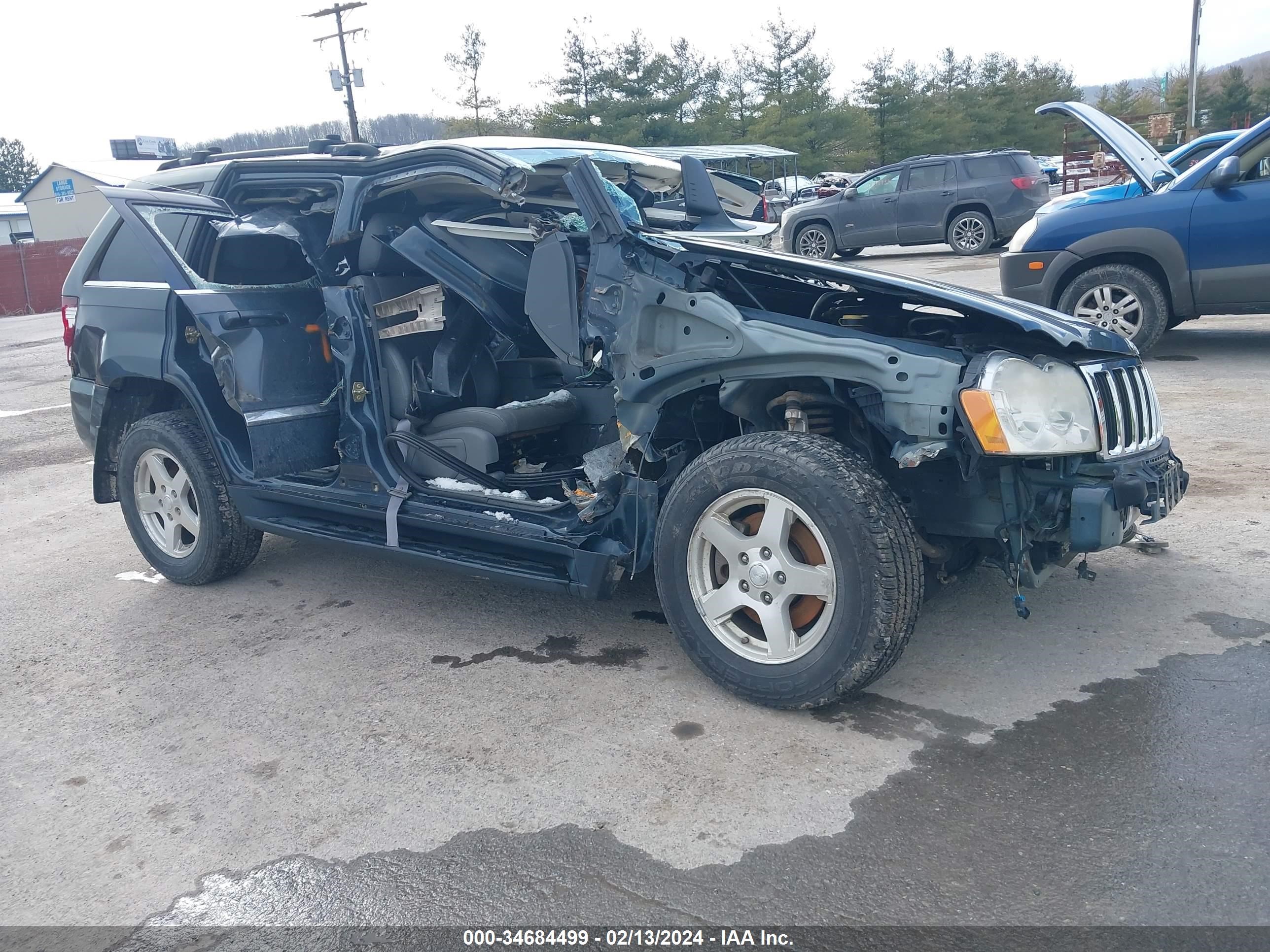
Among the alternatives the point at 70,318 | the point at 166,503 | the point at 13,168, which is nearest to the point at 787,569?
the point at 166,503

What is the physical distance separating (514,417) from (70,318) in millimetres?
2757

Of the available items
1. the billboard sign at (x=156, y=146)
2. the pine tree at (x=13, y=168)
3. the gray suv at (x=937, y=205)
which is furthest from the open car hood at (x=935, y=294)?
the pine tree at (x=13, y=168)

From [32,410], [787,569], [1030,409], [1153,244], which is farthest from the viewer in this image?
[32,410]

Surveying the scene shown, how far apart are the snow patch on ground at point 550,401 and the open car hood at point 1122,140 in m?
4.03

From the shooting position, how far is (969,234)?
62.8 ft

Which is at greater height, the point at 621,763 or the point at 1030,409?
the point at 1030,409

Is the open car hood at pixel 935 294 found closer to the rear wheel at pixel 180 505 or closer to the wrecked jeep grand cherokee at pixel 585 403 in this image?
the wrecked jeep grand cherokee at pixel 585 403

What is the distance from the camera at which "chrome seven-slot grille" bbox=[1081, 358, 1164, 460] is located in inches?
130

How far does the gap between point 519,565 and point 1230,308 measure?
21.6 feet

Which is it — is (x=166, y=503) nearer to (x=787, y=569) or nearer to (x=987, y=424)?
(x=787, y=569)

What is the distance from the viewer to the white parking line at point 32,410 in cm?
1085

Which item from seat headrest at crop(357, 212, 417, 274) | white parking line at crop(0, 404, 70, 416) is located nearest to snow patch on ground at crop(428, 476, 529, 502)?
seat headrest at crop(357, 212, 417, 274)

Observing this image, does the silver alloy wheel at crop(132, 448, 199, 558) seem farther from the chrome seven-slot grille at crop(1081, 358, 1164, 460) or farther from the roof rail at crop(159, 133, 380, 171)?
the chrome seven-slot grille at crop(1081, 358, 1164, 460)

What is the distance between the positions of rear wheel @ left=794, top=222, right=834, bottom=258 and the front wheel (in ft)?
58.5
